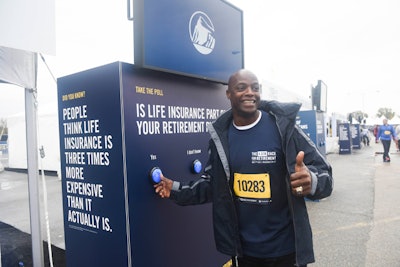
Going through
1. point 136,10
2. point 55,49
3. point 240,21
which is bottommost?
point 55,49

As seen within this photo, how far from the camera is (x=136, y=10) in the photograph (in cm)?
195

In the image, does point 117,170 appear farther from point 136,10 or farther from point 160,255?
point 136,10

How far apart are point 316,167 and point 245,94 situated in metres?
0.60

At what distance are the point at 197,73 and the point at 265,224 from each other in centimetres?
131

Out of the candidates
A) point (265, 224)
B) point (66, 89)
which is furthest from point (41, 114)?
point (265, 224)

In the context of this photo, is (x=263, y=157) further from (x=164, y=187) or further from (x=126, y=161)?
(x=126, y=161)

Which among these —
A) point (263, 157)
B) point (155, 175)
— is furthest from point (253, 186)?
point (155, 175)

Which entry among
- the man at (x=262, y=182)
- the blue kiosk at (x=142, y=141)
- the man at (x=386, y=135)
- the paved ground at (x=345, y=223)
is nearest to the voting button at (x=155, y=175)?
the blue kiosk at (x=142, y=141)

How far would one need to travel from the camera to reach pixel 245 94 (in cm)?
190

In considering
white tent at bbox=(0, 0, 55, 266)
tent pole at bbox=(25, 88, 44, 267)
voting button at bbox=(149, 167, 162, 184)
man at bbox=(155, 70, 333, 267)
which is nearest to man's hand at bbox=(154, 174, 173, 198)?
voting button at bbox=(149, 167, 162, 184)

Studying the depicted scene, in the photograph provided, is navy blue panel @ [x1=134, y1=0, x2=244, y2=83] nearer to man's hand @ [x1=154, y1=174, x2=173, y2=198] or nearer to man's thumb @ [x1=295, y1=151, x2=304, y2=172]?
man's hand @ [x1=154, y1=174, x2=173, y2=198]

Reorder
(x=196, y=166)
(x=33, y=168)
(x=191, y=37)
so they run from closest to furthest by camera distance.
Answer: (x=191, y=37) < (x=196, y=166) < (x=33, y=168)

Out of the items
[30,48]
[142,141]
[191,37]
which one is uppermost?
[191,37]

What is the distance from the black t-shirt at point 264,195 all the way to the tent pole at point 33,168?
2.12 meters
